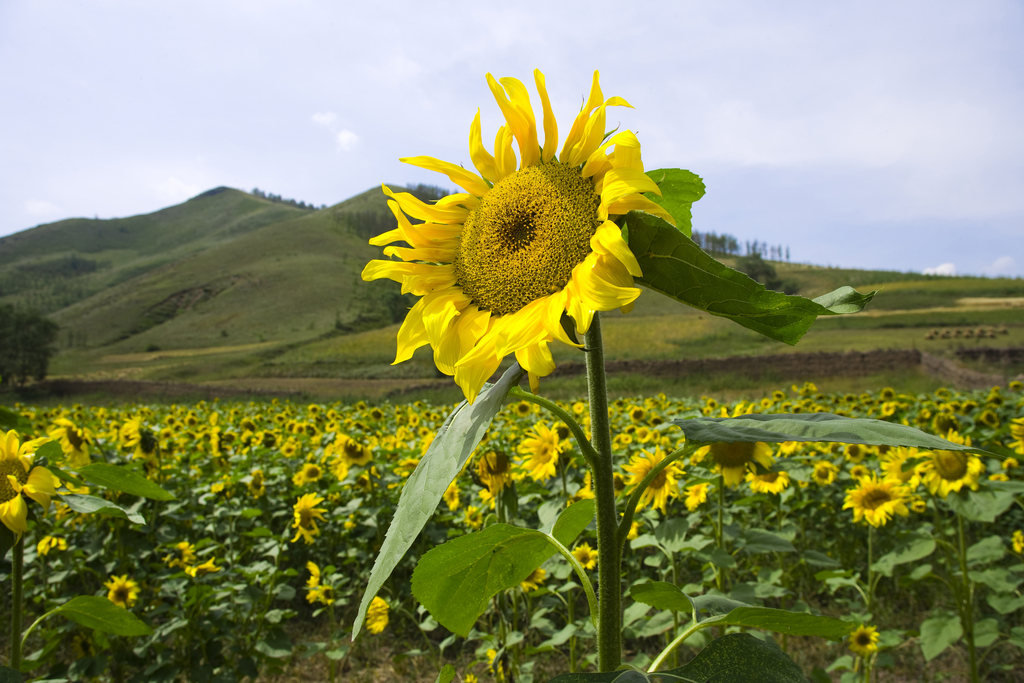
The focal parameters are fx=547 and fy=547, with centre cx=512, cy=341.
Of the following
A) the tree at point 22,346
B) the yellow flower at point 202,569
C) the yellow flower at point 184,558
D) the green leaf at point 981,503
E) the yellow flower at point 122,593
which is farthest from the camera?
the tree at point 22,346

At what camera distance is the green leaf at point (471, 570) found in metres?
0.90

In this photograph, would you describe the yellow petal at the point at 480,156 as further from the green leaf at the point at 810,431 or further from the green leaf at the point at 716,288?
the green leaf at the point at 810,431

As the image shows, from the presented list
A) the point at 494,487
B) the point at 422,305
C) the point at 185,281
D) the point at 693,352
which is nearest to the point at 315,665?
the point at 494,487

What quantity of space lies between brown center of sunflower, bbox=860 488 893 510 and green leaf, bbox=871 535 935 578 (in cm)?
21

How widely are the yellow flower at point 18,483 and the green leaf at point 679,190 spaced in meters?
1.61

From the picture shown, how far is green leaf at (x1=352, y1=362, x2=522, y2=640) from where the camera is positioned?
2.04ft

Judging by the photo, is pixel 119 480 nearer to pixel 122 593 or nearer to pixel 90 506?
pixel 90 506

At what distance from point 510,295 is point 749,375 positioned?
2359 cm

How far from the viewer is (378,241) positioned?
2.93 feet

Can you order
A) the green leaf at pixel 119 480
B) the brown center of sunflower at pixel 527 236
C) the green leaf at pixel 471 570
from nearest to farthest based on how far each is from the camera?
the brown center of sunflower at pixel 527 236 < the green leaf at pixel 471 570 < the green leaf at pixel 119 480

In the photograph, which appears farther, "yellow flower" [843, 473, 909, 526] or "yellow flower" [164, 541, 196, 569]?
"yellow flower" [164, 541, 196, 569]

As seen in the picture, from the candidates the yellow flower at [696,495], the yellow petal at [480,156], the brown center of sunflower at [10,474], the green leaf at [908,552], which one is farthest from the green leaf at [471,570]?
the green leaf at [908,552]

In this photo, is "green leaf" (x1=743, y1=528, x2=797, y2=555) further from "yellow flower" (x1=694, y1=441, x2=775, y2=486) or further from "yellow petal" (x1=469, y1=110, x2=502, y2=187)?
"yellow petal" (x1=469, y1=110, x2=502, y2=187)

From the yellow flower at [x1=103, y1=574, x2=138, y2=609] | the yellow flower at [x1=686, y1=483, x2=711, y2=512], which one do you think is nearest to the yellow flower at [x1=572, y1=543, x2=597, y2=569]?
the yellow flower at [x1=686, y1=483, x2=711, y2=512]
